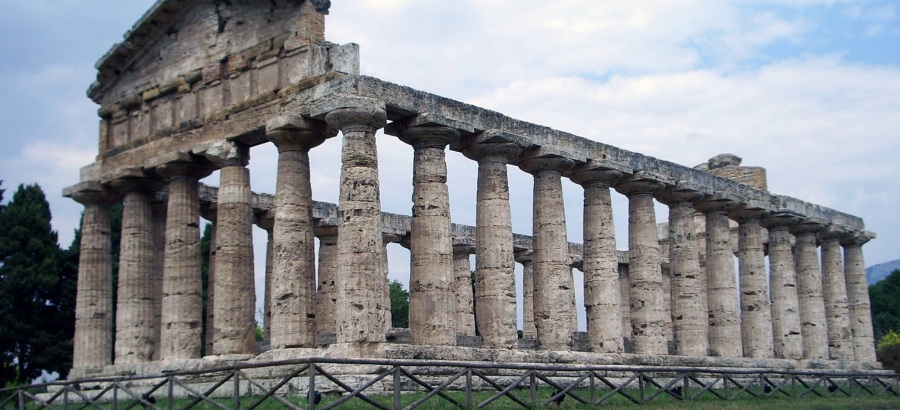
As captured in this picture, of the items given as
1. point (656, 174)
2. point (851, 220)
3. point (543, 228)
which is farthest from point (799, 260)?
point (543, 228)

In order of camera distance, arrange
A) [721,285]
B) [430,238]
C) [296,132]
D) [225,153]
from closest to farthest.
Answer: [296,132], [430,238], [225,153], [721,285]

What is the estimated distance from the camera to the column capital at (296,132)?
27.1 metres

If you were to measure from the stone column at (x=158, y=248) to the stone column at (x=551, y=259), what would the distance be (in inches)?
467

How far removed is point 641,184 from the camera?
35.1m

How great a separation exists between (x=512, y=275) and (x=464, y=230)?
39.6 feet

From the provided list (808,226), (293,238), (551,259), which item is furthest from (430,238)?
(808,226)

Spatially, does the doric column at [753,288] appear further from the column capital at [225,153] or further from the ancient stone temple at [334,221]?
the column capital at [225,153]

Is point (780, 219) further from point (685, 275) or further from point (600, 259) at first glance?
point (600, 259)

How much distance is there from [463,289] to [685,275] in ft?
29.8

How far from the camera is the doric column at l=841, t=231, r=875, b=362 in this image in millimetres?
46906

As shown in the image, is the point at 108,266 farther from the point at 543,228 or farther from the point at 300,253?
the point at 543,228

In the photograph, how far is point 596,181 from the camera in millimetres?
34000

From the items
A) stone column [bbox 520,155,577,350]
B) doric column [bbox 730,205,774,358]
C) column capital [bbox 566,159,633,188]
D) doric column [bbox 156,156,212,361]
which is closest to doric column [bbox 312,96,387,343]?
doric column [bbox 156,156,212,361]

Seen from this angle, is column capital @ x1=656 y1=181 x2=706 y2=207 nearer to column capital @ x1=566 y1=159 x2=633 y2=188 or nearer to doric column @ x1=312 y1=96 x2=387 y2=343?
column capital @ x1=566 y1=159 x2=633 y2=188
